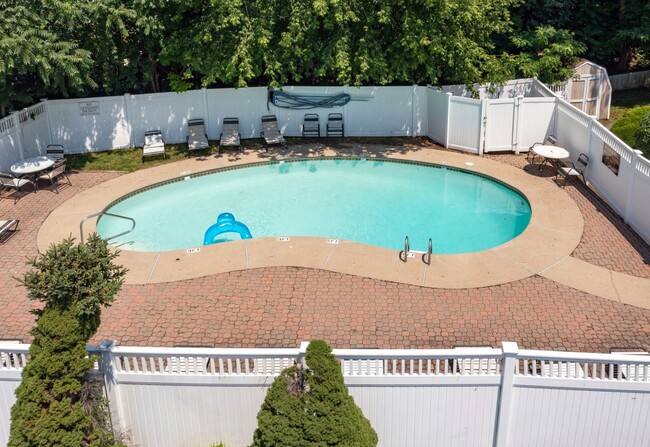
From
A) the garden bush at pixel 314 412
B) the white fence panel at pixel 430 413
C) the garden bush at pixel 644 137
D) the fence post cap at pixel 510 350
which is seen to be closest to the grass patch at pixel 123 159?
the garden bush at pixel 644 137

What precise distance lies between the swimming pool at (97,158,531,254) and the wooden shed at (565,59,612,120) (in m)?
7.08

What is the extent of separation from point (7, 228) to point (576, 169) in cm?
1575

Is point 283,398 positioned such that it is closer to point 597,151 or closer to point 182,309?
point 182,309

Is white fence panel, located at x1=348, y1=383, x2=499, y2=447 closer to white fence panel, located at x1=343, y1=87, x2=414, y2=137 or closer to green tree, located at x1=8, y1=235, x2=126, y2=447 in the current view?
green tree, located at x1=8, y1=235, x2=126, y2=447

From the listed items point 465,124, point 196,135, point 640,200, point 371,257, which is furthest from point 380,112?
Answer: point 640,200

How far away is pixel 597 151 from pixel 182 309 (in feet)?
40.3

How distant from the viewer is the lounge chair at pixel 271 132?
77.0 ft

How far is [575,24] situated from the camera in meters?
29.0

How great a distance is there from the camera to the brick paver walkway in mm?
12523

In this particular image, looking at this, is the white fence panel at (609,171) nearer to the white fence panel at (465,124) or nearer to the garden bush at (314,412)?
the white fence panel at (465,124)

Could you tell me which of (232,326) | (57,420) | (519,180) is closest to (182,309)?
(232,326)

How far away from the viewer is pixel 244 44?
69.8 feet

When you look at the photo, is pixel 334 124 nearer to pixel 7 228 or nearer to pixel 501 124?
pixel 501 124

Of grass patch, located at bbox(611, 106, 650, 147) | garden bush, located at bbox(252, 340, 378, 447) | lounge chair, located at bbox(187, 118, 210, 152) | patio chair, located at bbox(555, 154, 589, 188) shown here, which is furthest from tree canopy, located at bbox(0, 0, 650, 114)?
garden bush, located at bbox(252, 340, 378, 447)
